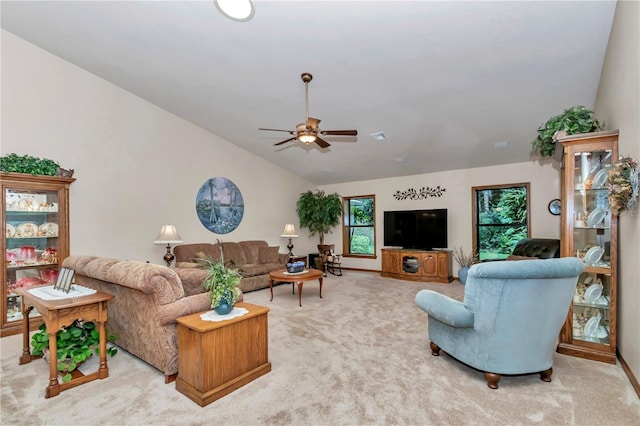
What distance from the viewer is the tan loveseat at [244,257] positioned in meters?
5.63

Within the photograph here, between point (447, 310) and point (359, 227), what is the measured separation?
19.6 ft

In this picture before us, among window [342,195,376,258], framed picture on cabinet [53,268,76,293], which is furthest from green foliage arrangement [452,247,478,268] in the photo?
framed picture on cabinet [53,268,76,293]

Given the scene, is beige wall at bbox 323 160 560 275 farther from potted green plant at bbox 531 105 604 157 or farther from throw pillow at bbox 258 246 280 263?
potted green plant at bbox 531 105 604 157

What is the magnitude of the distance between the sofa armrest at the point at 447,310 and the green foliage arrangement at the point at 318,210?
535 centimetres

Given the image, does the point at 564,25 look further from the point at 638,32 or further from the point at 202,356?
the point at 202,356

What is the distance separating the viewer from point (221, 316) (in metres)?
2.48

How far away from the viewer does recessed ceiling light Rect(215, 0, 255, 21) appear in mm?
2953

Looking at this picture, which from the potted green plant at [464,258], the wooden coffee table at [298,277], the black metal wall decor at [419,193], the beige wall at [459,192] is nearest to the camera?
the wooden coffee table at [298,277]

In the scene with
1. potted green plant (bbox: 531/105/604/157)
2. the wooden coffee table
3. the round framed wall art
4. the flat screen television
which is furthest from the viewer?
the flat screen television

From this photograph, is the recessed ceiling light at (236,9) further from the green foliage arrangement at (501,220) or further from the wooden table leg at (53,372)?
the green foliage arrangement at (501,220)

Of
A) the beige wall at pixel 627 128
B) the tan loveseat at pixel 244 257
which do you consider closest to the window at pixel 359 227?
the tan loveseat at pixel 244 257

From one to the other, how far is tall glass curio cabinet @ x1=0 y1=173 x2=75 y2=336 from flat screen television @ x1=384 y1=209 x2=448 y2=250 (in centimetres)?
607

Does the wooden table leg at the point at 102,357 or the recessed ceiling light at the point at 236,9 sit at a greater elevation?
the recessed ceiling light at the point at 236,9

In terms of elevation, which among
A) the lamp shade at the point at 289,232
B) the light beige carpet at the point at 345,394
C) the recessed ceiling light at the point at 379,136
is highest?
the recessed ceiling light at the point at 379,136
